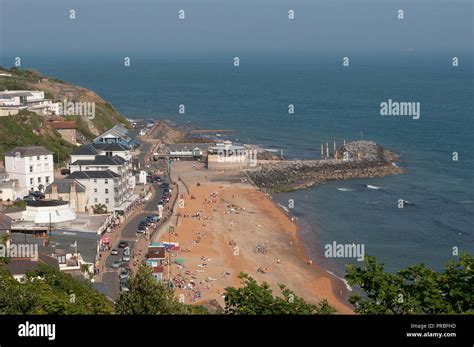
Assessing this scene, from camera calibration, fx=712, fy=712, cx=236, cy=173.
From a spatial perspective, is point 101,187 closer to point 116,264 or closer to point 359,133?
point 116,264

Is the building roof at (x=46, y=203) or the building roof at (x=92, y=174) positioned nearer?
the building roof at (x=46, y=203)

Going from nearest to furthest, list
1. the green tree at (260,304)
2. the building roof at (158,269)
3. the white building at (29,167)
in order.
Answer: the green tree at (260,304) < the building roof at (158,269) < the white building at (29,167)

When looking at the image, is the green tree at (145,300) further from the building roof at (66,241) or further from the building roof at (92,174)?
the building roof at (92,174)

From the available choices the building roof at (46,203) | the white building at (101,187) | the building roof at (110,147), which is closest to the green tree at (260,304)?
the building roof at (46,203)

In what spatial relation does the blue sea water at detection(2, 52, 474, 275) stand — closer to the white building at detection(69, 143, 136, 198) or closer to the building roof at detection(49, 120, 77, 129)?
the white building at detection(69, 143, 136, 198)
